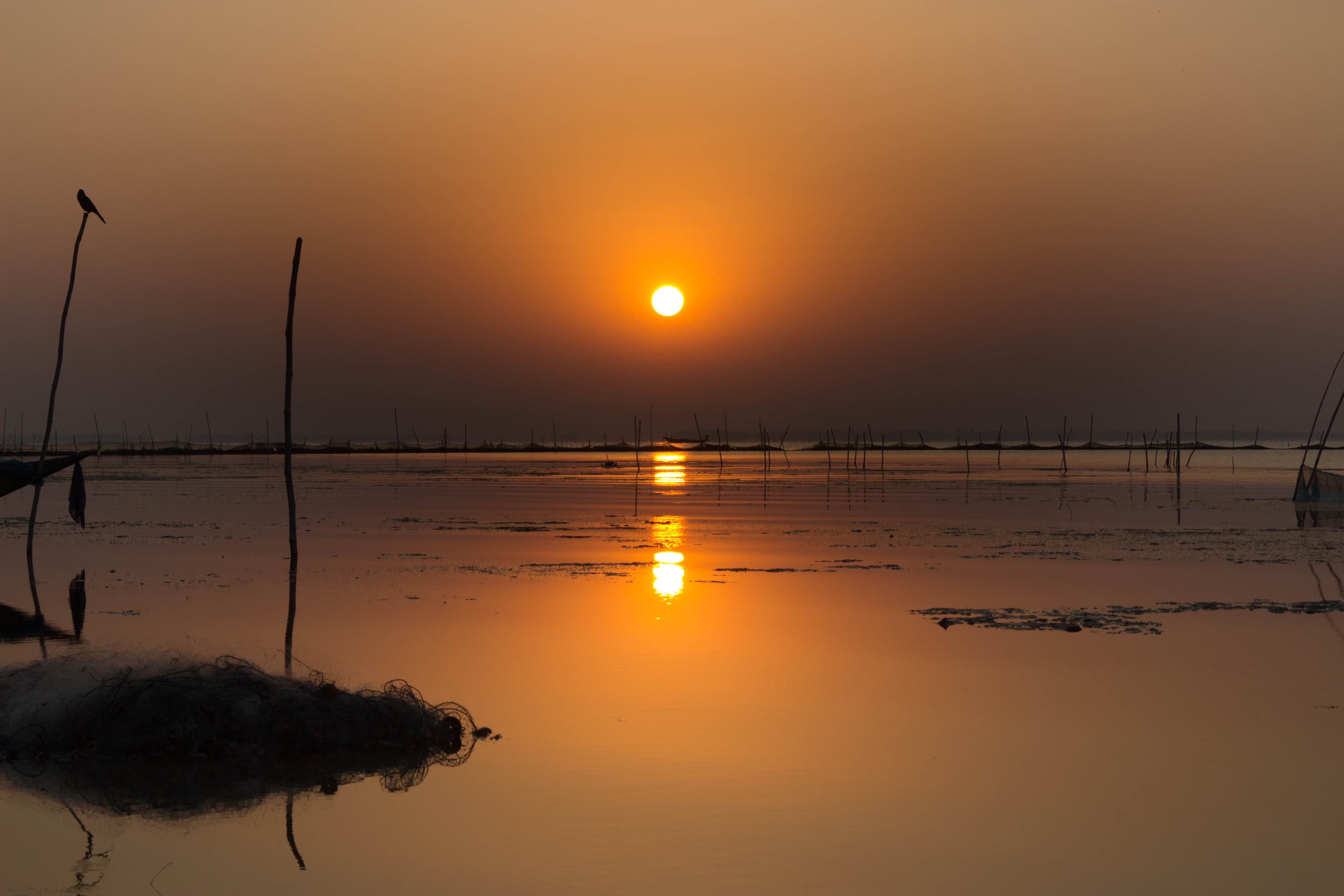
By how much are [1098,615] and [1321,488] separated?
79.1 ft

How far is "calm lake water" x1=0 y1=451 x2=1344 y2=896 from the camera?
5.77 m

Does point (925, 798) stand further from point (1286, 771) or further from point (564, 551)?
point (564, 551)

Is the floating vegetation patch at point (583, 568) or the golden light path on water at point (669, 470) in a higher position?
the floating vegetation patch at point (583, 568)

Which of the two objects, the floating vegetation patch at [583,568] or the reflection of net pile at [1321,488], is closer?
the floating vegetation patch at [583,568]

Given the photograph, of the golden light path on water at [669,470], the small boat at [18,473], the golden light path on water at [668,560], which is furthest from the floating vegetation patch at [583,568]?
the golden light path on water at [669,470]

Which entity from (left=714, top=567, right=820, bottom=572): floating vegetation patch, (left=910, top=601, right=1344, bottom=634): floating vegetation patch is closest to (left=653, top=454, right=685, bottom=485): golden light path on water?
(left=714, top=567, right=820, bottom=572): floating vegetation patch

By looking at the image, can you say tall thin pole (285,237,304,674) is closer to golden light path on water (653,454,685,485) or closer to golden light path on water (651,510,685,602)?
golden light path on water (651,510,685,602)

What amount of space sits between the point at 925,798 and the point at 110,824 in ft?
14.3

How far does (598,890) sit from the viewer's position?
5.40m

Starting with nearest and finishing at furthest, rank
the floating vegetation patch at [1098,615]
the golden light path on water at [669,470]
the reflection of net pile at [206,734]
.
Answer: the reflection of net pile at [206,734] → the floating vegetation patch at [1098,615] → the golden light path on water at [669,470]

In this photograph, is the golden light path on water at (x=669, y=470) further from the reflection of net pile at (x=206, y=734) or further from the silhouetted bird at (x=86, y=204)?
the reflection of net pile at (x=206, y=734)

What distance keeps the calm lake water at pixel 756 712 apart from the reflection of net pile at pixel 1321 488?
431 inches

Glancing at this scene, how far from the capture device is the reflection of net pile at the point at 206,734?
7043 mm

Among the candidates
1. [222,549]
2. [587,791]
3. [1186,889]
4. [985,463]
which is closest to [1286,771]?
[1186,889]
